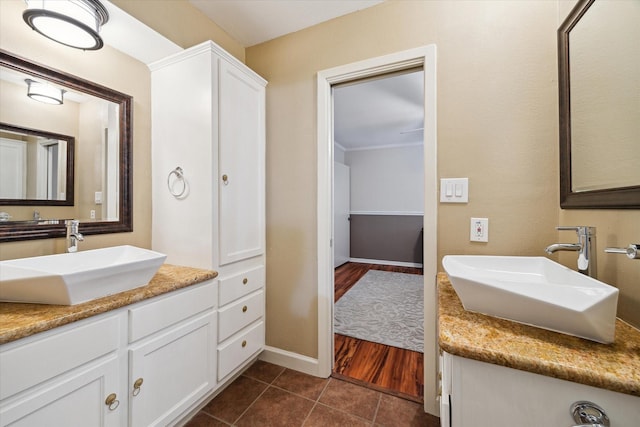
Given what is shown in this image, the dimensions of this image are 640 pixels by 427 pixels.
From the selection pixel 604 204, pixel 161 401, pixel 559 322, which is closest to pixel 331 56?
pixel 604 204

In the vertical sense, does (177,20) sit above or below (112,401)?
above

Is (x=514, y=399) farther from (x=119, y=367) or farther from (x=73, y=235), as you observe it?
(x=73, y=235)

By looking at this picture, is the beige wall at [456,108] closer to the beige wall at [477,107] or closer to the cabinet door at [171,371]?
the beige wall at [477,107]

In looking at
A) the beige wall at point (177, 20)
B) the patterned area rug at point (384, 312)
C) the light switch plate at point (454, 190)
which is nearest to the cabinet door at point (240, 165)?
the beige wall at point (177, 20)

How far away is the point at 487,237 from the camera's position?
1.30 m

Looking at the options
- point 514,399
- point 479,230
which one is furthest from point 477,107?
point 514,399

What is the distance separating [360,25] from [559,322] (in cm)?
178

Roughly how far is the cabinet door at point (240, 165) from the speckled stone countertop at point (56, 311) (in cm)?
40

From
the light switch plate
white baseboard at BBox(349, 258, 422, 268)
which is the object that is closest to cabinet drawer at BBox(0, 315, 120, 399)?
the light switch plate

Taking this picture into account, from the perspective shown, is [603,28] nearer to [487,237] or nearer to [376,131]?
[487,237]

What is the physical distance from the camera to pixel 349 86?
190 cm

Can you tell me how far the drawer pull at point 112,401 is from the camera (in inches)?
37.9

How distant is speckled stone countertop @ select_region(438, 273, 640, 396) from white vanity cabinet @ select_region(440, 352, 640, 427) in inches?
1.6

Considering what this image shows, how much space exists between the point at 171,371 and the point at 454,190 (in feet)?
5.56
